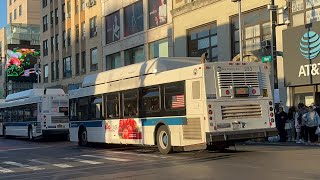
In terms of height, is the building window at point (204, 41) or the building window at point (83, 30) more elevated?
the building window at point (83, 30)

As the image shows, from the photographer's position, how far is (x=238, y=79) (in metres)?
15.9

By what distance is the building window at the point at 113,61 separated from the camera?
147 ft

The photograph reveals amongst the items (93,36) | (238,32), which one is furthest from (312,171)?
(93,36)

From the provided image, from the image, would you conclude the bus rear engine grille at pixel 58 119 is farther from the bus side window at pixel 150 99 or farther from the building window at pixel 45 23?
the building window at pixel 45 23

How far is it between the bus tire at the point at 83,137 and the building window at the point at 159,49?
14.7m

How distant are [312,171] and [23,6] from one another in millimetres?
87072

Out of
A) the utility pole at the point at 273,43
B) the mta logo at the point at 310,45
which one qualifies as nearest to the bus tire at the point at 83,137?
the utility pole at the point at 273,43

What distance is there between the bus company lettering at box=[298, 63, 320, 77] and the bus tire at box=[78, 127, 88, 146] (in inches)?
439

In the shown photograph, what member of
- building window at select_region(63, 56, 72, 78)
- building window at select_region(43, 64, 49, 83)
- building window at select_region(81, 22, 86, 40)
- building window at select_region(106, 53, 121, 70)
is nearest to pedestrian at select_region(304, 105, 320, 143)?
building window at select_region(106, 53, 121, 70)

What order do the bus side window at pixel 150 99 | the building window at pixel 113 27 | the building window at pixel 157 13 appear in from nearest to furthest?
the bus side window at pixel 150 99 < the building window at pixel 157 13 < the building window at pixel 113 27

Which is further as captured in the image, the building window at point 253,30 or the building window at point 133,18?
the building window at point 133,18

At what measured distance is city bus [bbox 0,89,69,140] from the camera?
2916 cm

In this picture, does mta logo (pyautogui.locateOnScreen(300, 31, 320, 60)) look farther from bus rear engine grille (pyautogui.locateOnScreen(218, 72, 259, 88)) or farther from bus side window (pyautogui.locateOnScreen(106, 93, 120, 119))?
bus side window (pyautogui.locateOnScreen(106, 93, 120, 119))

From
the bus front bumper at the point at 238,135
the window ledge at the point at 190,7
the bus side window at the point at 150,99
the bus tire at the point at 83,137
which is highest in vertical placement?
the window ledge at the point at 190,7
